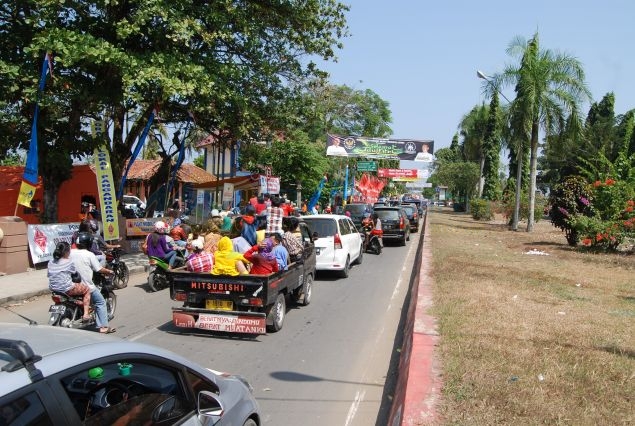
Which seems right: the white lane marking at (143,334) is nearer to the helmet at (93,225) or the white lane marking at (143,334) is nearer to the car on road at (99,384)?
the helmet at (93,225)

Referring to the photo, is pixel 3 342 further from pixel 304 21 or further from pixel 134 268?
pixel 304 21

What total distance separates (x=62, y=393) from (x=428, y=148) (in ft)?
118

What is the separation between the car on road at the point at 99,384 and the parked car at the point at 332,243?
10.1 metres

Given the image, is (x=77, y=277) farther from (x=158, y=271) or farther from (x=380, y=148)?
(x=380, y=148)

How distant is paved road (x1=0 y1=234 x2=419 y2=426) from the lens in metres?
5.63

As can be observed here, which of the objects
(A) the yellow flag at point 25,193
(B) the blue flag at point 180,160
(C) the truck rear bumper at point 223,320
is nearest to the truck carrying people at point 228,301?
(C) the truck rear bumper at point 223,320

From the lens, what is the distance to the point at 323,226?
47.2 ft

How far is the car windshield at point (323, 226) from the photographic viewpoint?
14211 mm

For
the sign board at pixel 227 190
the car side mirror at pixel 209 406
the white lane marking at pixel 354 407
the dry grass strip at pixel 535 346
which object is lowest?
the white lane marking at pixel 354 407

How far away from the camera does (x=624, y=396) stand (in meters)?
4.88

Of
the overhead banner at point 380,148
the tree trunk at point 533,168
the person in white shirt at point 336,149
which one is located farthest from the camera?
the overhead banner at point 380,148

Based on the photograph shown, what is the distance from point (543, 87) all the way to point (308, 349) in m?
25.8

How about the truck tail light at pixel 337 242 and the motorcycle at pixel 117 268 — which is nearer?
the motorcycle at pixel 117 268

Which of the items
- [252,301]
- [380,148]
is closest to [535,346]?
[252,301]
